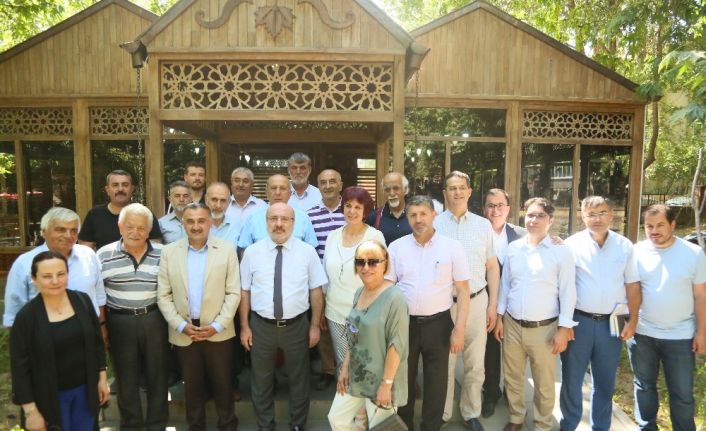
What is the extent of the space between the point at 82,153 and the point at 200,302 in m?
5.21

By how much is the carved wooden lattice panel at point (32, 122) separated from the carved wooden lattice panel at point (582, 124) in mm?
7407

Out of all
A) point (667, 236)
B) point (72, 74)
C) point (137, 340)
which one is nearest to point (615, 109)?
point (667, 236)

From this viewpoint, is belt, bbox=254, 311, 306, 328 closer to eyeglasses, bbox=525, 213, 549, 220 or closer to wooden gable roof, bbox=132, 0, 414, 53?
eyeglasses, bbox=525, 213, 549, 220

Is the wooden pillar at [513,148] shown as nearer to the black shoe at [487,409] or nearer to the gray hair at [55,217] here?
the black shoe at [487,409]

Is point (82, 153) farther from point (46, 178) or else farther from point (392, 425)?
point (392, 425)

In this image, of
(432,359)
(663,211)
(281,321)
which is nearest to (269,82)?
(281,321)

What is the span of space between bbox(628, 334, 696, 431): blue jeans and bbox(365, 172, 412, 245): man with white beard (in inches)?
80.1

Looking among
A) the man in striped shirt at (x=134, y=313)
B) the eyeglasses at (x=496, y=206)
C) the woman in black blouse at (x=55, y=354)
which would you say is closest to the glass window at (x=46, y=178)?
the man in striped shirt at (x=134, y=313)

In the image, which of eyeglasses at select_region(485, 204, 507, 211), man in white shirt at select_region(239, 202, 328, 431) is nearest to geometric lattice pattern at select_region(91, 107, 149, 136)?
man in white shirt at select_region(239, 202, 328, 431)

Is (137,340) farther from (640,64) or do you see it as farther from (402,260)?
(640,64)

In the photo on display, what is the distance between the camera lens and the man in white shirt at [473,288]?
367 centimetres

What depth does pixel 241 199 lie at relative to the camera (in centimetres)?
469

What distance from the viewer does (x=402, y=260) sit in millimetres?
3375

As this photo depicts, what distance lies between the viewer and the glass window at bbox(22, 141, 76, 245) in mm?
7387
